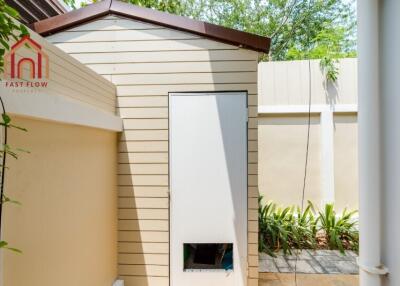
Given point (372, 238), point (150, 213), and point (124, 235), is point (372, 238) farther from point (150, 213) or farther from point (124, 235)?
point (124, 235)

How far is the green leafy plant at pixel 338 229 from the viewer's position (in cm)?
414

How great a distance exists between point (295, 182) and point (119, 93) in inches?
118

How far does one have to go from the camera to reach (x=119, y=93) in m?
3.15

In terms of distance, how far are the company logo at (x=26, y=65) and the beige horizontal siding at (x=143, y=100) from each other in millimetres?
1361

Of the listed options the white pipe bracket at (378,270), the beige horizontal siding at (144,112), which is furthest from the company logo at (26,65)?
the white pipe bracket at (378,270)

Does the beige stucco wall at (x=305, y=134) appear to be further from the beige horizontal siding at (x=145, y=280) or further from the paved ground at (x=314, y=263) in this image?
the beige horizontal siding at (x=145, y=280)

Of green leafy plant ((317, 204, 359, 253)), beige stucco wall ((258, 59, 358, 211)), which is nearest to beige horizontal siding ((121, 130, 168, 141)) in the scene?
beige stucco wall ((258, 59, 358, 211))

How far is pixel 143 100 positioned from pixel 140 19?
2.80 ft

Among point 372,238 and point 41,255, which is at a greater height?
point 372,238

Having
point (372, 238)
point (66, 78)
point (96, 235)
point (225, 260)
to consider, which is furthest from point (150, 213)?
point (372, 238)

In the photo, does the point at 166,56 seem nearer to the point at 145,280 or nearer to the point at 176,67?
the point at 176,67

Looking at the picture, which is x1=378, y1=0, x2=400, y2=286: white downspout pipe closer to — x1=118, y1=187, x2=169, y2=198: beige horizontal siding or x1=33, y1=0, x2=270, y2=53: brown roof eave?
x1=33, y1=0, x2=270, y2=53: brown roof eave

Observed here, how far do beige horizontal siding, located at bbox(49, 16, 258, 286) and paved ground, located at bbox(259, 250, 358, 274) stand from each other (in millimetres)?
1366

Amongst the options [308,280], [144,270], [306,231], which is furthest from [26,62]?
[306,231]
